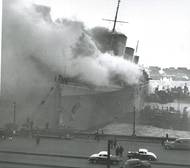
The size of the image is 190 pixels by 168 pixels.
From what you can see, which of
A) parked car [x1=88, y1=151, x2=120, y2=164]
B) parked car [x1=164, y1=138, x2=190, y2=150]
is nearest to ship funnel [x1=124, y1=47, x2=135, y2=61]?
parked car [x1=164, y1=138, x2=190, y2=150]

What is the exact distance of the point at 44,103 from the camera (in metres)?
27.4

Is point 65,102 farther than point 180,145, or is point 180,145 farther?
point 65,102

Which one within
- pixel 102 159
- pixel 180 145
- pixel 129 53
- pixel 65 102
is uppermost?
pixel 129 53

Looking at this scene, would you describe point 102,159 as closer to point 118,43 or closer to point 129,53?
point 118,43

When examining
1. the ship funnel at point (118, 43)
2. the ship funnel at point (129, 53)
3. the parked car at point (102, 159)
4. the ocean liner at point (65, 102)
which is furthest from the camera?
the ship funnel at point (129, 53)

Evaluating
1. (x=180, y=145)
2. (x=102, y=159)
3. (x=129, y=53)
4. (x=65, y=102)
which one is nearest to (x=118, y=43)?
(x=129, y=53)

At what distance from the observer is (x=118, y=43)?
4381 cm

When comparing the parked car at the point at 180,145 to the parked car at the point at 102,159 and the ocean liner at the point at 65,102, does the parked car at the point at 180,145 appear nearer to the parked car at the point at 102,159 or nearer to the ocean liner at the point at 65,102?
the parked car at the point at 102,159

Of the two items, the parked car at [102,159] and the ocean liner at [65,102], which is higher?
the ocean liner at [65,102]

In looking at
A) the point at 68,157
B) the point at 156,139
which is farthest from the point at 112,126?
the point at 68,157

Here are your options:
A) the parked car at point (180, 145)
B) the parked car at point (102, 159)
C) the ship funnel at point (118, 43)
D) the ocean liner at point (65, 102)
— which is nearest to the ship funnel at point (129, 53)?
the ship funnel at point (118, 43)

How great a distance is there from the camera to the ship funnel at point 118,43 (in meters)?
43.2

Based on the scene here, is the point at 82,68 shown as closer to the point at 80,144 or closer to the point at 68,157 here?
the point at 80,144

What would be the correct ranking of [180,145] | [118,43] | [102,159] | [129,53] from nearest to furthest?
[102,159] < [180,145] < [118,43] < [129,53]
